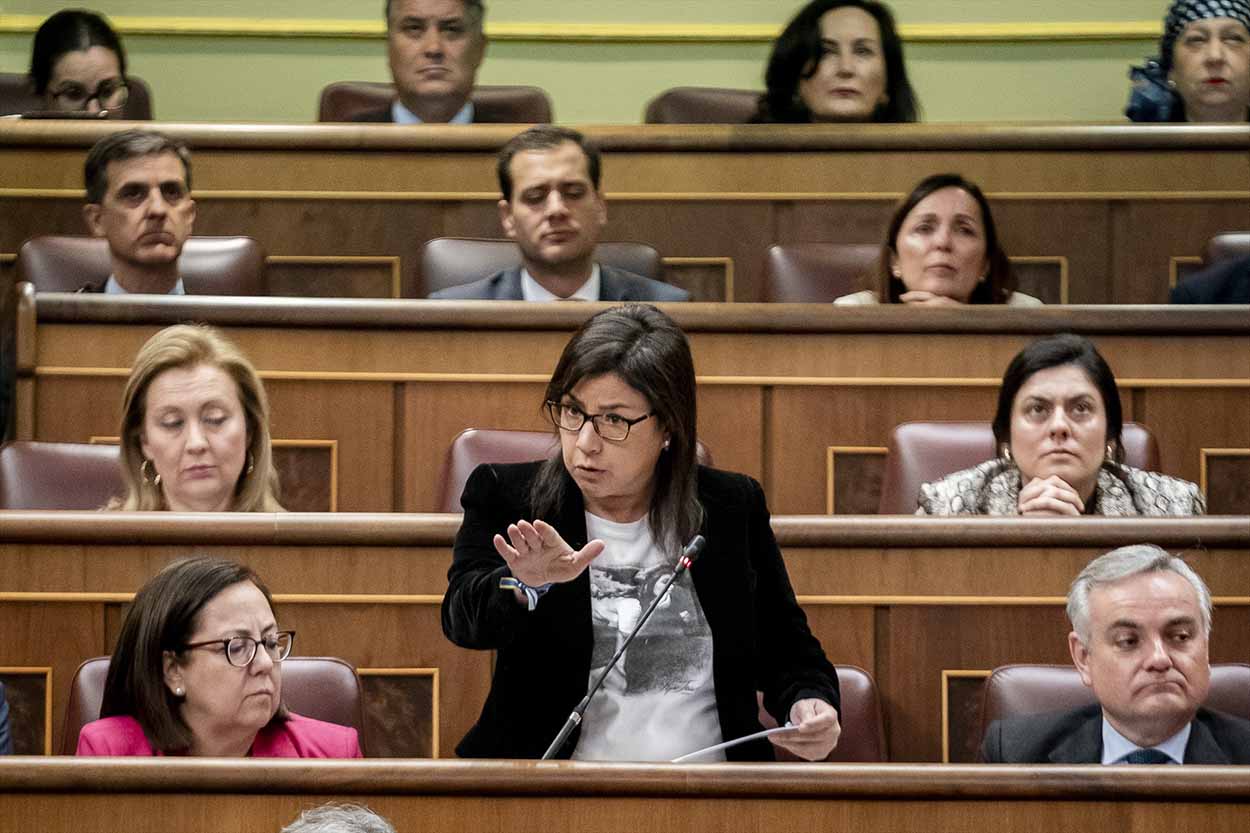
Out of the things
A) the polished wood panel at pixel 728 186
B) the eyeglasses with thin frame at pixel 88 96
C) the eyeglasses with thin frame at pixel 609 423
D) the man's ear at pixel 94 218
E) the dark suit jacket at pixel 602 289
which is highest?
the eyeglasses with thin frame at pixel 88 96

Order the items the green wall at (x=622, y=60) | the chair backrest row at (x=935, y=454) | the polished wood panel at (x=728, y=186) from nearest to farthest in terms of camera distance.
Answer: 1. the chair backrest row at (x=935, y=454)
2. the polished wood panel at (x=728, y=186)
3. the green wall at (x=622, y=60)

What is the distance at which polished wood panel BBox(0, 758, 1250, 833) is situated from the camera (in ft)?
2.82

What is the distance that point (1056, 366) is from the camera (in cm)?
140

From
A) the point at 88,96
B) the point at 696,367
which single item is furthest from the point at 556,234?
the point at 88,96

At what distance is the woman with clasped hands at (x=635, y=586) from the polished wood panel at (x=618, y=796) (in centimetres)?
13

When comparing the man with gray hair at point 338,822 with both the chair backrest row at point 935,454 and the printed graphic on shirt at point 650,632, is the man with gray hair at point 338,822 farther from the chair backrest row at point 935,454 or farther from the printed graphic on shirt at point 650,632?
the chair backrest row at point 935,454

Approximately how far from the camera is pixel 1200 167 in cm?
192

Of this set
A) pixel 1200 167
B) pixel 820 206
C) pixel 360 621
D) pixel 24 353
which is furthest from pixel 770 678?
pixel 1200 167

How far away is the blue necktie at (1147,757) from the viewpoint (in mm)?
1092

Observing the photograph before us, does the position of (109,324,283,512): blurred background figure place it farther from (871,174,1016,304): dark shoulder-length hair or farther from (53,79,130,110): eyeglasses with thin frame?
(53,79,130,110): eyeglasses with thin frame

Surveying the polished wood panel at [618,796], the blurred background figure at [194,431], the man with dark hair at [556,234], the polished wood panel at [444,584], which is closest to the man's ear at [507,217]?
the man with dark hair at [556,234]

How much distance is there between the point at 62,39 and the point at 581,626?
4.42ft

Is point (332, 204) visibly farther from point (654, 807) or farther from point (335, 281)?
point (654, 807)

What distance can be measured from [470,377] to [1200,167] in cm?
83
